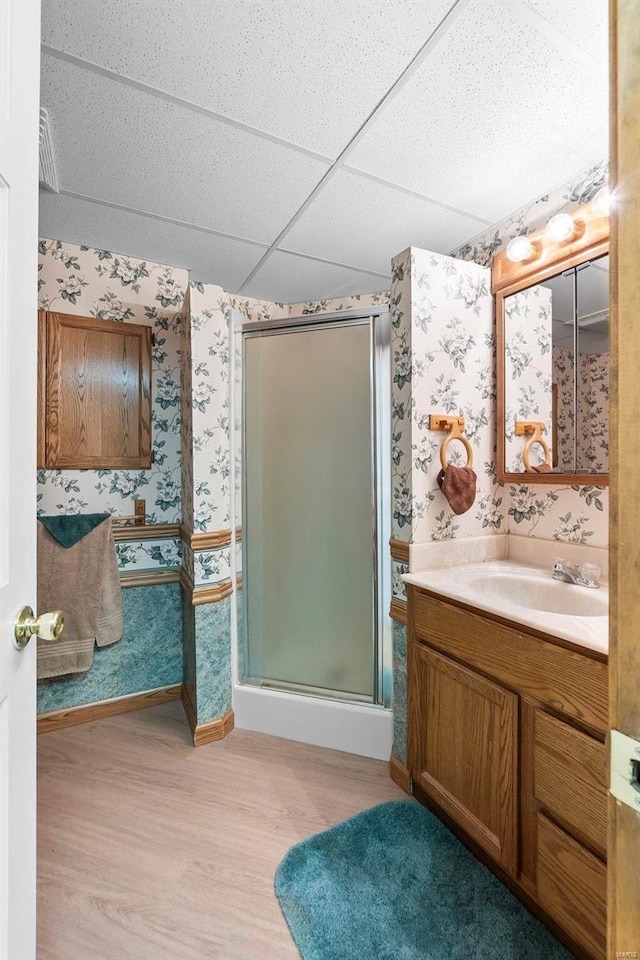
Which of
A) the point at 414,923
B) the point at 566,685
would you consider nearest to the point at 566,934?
the point at 414,923

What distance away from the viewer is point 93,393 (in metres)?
2.24

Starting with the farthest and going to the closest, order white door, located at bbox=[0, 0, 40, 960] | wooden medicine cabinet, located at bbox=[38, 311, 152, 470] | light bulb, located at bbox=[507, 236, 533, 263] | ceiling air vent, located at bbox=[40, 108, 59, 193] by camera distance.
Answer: wooden medicine cabinet, located at bbox=[38, 311, 152, 470], light bulb, located at bbox=[507, 236, 533, 263], ceiling air vent, located at bbox=[40, 108, 59, 193], white door, located at bbox=[0, 0, 40, 960]

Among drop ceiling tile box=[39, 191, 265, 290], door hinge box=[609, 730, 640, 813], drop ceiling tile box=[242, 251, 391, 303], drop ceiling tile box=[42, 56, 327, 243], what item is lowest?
door hinge box=[609, 730, 640, 813]

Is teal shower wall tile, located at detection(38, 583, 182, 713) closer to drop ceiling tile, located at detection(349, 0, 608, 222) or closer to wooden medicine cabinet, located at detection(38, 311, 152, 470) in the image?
wooden medicine cabinet, located at detection(38, 311, 152, 470)

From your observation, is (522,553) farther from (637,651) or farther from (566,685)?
(637,651)

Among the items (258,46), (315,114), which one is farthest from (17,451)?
(315,114)

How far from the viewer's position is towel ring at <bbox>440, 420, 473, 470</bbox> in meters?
1.78

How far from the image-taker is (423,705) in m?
1.63

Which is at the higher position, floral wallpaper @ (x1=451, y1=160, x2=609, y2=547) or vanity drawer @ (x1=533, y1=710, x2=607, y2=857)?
floral wallpaper @ (x1=451, y1=160, x2=609, y2=547)

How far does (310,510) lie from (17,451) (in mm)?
1505

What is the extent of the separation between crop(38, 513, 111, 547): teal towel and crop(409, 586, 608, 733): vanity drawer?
160cm

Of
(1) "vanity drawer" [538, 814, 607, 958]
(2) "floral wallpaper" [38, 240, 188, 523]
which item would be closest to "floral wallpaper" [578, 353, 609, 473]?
(1) "vanity drawer" [538, 814, 607, 958]

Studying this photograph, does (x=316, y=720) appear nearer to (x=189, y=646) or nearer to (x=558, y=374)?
(x=189, y=646)

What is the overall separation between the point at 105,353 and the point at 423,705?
86.0 inches
